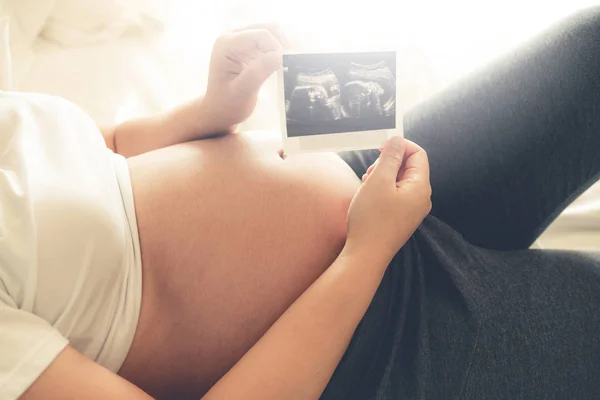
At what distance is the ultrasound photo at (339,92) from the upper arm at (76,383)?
1.27 ft

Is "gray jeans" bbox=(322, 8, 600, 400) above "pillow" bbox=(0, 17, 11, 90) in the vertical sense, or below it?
below

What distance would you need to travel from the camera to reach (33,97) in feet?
2.40

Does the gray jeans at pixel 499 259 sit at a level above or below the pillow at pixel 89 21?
below

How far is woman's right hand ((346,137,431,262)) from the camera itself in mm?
652

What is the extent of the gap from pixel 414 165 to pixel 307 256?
206 mm

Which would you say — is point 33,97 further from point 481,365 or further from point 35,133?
point 481,365

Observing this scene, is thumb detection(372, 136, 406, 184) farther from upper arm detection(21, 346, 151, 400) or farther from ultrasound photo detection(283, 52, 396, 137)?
upper arm detection(21, 346, 151, 400)

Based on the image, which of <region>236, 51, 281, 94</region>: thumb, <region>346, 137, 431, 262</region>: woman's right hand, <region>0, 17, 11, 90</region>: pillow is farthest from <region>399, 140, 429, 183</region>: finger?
<region>0, 17, 11, 90</region>: pillow

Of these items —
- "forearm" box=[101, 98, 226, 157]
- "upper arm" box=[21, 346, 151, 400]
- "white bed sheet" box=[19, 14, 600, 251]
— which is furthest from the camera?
"white bed sheet" box=[19, 14, 600, 251]

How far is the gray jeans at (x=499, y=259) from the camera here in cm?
63

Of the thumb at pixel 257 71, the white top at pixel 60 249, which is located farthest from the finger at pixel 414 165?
the white top at pixel 60 249

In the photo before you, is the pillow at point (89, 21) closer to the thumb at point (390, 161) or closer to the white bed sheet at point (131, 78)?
the white bed sheet at point (131, 78)

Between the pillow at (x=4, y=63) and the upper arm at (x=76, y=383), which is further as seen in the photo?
the pillow at (x=4, y=63)

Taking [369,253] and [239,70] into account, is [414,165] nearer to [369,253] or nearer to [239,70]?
[369,253]
